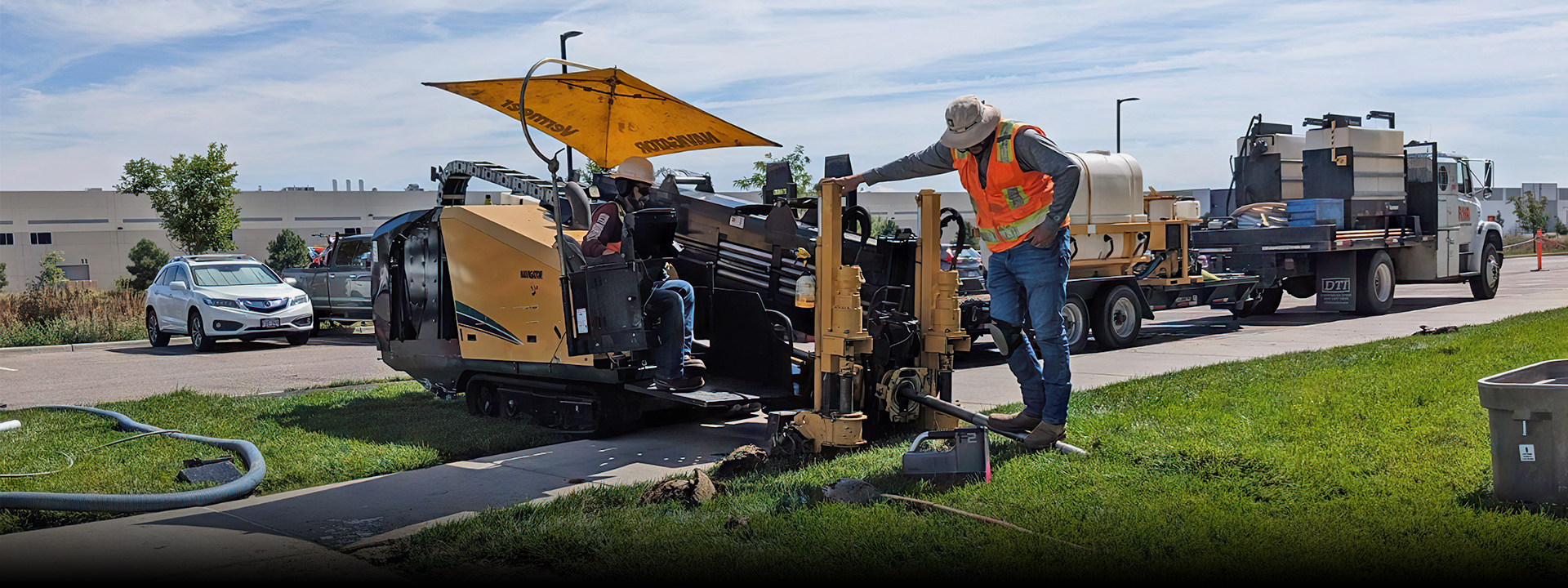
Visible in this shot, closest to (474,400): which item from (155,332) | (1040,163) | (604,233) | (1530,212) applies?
(604,233)

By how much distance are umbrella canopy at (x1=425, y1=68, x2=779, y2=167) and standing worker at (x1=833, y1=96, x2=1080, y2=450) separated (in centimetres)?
200

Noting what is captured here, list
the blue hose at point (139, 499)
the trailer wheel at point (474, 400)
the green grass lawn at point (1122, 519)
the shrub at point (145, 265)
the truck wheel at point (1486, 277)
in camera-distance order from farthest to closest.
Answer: the shrub at point (145, 265) → the truck wheel at point (1486, 277) → the trailer wheel at point (474, 400) → the blue hose at point (139, 499) → the green grass lawn at point (1122, 519)

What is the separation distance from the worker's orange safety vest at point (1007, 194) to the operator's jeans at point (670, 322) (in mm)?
2137

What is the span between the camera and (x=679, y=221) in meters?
8.30

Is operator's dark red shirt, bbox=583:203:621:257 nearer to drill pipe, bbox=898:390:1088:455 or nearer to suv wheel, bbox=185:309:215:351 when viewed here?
drill pipe, bbox=898:390:1088:455

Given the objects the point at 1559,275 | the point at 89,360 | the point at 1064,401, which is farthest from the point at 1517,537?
the point at 1559,275

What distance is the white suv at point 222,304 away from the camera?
17.1 m

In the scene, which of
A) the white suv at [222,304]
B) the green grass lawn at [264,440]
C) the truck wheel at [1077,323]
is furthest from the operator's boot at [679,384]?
the white suv at [222,304]

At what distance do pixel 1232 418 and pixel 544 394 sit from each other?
451 cm

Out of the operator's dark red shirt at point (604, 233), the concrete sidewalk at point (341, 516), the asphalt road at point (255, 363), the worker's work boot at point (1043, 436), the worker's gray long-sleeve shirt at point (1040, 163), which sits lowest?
the asphalt road at point (255, 363)

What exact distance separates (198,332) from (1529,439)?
17398 millimetres

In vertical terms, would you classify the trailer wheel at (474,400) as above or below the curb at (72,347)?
above

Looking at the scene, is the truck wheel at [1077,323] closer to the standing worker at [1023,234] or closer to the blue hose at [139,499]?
the standing worker at [1023,234]

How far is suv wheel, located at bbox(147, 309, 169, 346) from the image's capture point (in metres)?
18.3
